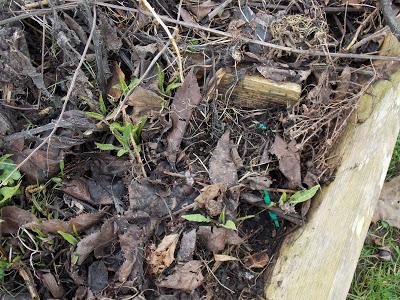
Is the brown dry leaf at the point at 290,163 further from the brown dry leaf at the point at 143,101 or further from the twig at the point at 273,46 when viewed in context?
the brown dry leaf at the point at 143,101

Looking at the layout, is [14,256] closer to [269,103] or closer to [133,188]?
[133,188]

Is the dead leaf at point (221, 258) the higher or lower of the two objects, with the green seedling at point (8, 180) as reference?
lower

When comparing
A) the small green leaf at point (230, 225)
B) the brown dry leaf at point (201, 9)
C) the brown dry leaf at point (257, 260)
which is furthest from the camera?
the brown dry leaf at point (201, 9)

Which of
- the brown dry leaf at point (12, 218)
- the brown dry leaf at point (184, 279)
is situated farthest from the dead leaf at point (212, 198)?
the brown dry leaf at point (12, 218)

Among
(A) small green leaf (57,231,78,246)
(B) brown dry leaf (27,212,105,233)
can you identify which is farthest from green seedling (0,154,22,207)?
(A) small green leaf (57,231,78,246)

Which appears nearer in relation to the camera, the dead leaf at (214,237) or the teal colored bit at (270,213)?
the dead leaf at (214,237)

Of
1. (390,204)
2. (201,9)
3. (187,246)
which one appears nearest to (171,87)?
(201,9)

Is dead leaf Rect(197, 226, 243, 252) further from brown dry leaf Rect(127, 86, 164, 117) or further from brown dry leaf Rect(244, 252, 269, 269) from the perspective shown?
brown dry leaf Rect(127, 86, 164, 117)

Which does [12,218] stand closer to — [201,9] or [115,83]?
[115,83]

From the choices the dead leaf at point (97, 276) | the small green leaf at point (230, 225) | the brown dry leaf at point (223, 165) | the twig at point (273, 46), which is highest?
the twig at point (273, 46)
